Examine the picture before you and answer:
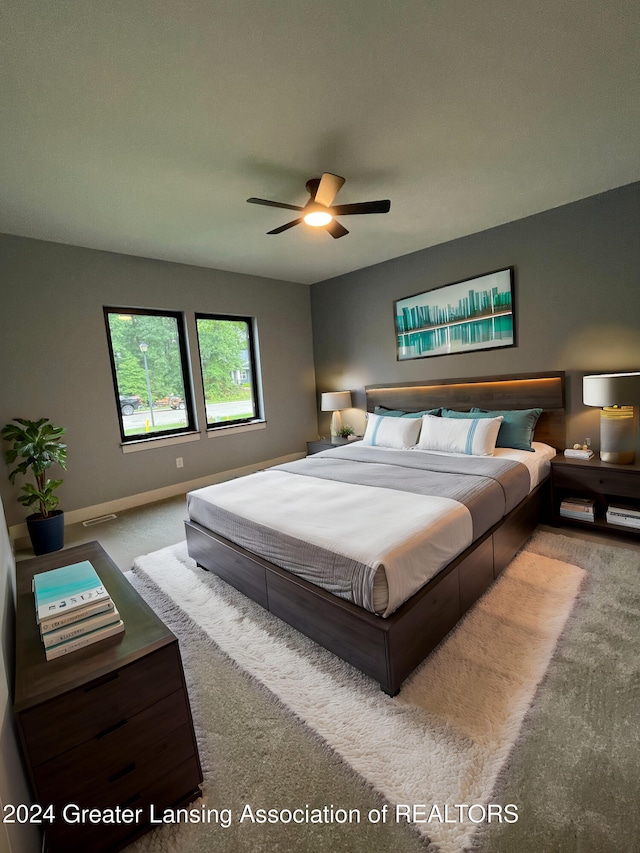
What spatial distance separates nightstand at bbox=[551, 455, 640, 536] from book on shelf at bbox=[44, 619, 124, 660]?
125 inches

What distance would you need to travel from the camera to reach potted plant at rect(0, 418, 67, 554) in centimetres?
318

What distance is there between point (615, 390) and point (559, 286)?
1.18 m

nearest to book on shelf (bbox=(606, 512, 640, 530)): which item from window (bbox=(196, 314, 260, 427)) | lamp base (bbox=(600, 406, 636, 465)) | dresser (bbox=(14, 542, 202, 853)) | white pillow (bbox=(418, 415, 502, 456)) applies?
lamp base (bbox=(600, 406, 636, 465))

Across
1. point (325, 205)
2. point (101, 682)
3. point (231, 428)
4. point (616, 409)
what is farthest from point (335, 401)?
point (101, 682)

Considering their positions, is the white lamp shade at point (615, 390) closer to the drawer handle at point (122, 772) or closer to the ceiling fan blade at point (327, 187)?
the ceiling fan blade at point (327, 187)

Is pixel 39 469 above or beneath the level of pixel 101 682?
above

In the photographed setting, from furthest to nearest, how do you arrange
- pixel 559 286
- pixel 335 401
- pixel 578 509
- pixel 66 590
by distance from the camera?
pixel 335 401, pixel 559 286, pixel 578 509, pixel 66 590

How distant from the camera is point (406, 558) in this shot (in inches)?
64.9

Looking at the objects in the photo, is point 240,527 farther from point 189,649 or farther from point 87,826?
point 87,826

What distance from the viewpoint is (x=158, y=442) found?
4.34 meters

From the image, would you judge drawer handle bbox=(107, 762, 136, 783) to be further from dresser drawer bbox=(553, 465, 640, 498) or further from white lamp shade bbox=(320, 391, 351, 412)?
white lamp shade bbox=(320, 391, 351, 412)

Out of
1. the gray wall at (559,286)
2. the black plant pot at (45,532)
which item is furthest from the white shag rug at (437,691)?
the gray wall at (559,286)

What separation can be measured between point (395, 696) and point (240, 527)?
1187 millimetres

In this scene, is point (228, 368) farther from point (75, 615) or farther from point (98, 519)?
point (75, 615)
